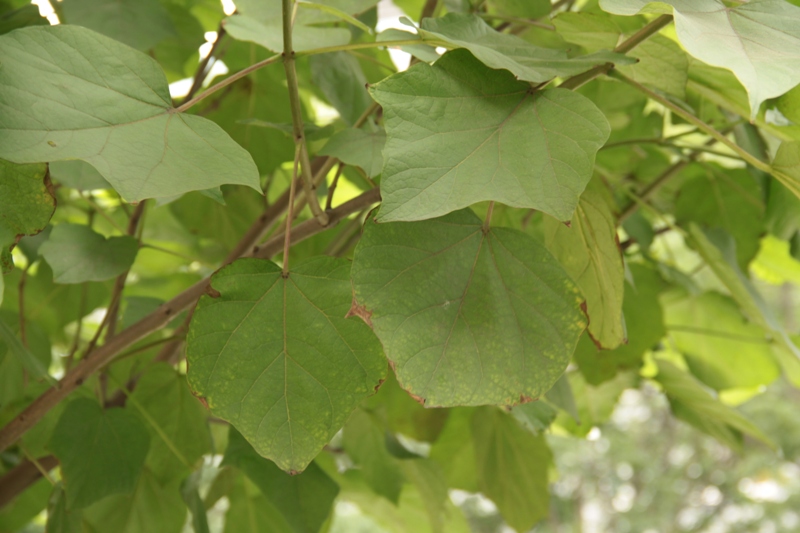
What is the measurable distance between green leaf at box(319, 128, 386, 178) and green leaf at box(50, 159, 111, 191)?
0.16 m

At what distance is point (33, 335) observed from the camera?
534mm

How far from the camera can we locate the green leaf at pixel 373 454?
0.52 m

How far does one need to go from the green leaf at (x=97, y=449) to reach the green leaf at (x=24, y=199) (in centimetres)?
19

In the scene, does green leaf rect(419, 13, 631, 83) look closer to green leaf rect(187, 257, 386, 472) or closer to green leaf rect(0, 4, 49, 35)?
green leaf rect(187, 257, 386, 472)

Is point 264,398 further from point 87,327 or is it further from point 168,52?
point 87,327

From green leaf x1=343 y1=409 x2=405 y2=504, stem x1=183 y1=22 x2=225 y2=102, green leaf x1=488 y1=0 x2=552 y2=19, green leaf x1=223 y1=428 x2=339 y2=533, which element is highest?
green leaf x1=488 y1=0 x2=552 y2=19

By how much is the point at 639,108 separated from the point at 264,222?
0.35 m

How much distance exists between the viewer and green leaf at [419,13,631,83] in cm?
26

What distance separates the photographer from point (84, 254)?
394mm

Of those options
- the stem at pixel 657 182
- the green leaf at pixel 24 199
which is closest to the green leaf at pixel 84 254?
the green leaf at pixel 24 199

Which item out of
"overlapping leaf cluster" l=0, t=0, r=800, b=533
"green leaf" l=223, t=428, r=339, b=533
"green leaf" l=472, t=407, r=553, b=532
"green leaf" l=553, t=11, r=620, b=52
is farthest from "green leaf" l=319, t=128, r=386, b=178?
"green leaf" l=472, t=407, r=553, b=532

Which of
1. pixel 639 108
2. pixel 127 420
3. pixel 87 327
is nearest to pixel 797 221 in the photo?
pixel 639 108

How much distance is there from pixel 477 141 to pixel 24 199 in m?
0.17

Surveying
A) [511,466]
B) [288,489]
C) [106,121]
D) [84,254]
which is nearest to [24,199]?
[106,121]
